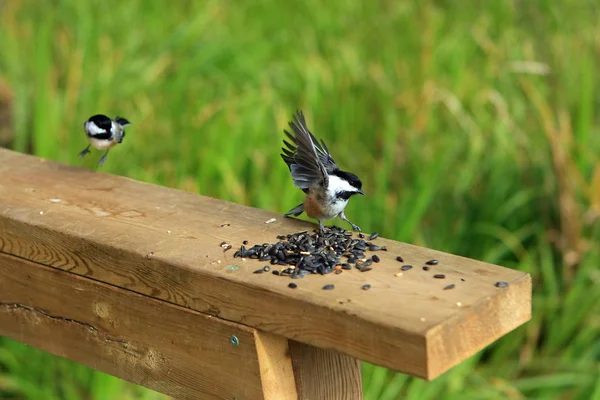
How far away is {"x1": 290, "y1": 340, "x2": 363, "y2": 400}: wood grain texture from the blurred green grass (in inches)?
51.6

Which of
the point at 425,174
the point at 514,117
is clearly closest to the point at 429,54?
the point at 514,117

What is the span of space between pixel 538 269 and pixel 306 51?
201 cm

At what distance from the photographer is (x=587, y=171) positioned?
3934 mm

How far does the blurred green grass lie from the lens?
3561 millimetres

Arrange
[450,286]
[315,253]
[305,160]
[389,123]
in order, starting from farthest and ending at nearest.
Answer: [389,123]
[305,160]
[315,253]
[450,286]

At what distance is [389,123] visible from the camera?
425cm

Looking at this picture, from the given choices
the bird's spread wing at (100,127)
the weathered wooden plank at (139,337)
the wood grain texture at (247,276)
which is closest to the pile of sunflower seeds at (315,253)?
the wood grain texture at (247,276)

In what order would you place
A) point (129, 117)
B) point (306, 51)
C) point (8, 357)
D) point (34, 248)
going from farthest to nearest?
1. point (306, 51)
2. point (129, 117)
3. point (8, 357)
4. point (34, 248)

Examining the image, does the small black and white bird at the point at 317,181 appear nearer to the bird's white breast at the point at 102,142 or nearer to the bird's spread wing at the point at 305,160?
the bird's spread wing at the point at 305,160

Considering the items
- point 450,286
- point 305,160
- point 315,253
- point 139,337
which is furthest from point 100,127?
point 450,286

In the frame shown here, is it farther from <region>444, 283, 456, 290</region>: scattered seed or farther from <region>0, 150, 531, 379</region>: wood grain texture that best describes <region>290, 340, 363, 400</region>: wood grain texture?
<region>444, 283, 456, 290</region>: scattered seed

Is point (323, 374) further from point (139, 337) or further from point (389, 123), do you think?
point (389, 123)

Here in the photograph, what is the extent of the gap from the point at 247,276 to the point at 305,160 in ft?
1.45

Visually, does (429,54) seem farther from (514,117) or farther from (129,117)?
(129,117)
